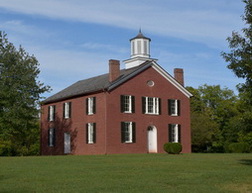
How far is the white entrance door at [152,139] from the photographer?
3500 centimetres

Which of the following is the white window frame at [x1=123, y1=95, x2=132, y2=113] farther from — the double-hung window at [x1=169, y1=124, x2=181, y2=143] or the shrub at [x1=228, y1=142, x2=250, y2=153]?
the shrub at [x1=228, y1=142, x2=250, y2=153]

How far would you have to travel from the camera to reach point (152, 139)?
3522cm

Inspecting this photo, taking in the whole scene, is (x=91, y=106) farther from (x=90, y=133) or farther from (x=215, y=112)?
(x=215, y=112)

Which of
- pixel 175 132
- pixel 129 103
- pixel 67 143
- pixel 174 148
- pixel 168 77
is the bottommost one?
pixel 174 148

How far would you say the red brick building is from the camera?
33.2 meters

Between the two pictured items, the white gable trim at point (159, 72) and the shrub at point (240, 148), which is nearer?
the white gable trim at point (159, 72)

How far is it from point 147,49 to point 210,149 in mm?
21725

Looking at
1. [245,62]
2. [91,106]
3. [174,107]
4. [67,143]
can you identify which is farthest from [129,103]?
[245,62]

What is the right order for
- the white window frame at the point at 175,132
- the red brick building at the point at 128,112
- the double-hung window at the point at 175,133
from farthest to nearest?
the white window frame at the point at 175,132 → the double-hung window at the point at 175,133 → the red brick building at the point at 128,112

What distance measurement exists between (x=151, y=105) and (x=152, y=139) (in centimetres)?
297

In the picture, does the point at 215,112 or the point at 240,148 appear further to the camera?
the point at 215,112

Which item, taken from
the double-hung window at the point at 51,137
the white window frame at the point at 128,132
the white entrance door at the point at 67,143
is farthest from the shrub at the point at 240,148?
the double-hung window at the point at 51,137

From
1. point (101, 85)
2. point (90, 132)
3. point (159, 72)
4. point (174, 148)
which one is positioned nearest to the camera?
point (174, 148)

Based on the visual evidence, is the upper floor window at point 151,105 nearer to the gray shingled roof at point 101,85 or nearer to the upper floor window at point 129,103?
the upper floor window at point 129,103
